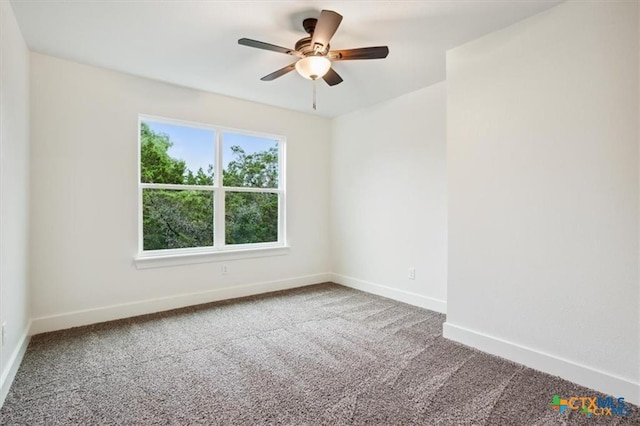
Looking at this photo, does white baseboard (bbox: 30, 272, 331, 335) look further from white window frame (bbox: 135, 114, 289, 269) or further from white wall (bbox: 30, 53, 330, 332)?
white window frame (bbox: 135, 114, 289, 269)

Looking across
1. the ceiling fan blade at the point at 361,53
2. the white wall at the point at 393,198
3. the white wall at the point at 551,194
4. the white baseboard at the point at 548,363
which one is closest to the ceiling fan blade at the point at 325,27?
the ceiling fan blade at the point at 361,53

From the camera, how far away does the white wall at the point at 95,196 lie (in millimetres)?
2963

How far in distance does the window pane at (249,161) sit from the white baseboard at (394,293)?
1.70 metres

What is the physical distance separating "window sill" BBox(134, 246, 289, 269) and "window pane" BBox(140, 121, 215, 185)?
84 cm

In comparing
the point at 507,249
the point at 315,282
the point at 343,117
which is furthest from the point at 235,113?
the point at 507,249

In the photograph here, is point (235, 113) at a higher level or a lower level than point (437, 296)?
higher

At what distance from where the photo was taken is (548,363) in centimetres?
229

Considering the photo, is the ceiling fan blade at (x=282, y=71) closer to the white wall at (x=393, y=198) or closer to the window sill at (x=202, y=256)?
the white wall at (x=393, y=198)

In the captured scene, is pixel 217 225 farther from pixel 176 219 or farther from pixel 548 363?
pixel 548 363

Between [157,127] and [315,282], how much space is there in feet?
9.55

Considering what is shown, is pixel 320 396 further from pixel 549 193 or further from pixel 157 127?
pixel 157 127

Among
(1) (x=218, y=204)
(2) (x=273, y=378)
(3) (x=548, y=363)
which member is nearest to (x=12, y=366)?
(2) (x=273, y=378)

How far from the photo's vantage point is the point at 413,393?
204 centimetres

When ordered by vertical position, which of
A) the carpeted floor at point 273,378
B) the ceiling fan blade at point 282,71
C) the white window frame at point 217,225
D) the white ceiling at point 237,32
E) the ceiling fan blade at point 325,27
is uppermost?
the white ceiling at point 237,32
